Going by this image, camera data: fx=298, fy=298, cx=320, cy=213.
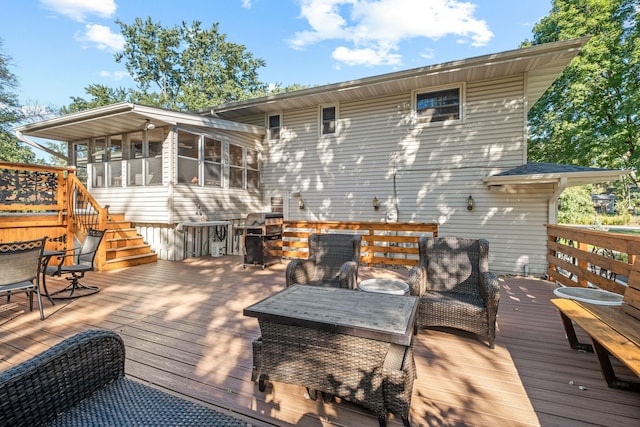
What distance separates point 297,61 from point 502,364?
929 inches

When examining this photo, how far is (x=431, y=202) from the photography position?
300 inches

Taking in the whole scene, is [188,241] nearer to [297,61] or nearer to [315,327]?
[315,327]

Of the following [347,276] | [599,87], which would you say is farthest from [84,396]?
[599,87]

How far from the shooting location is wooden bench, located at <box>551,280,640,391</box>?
1.87m

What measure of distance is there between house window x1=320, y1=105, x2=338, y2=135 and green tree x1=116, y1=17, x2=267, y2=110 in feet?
52.6

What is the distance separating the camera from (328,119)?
8.84 meters

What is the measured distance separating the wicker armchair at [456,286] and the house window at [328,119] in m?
5.91

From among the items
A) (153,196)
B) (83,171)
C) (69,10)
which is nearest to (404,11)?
(153,196)

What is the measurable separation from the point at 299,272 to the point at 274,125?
23.3ft

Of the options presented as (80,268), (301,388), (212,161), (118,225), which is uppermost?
(212,161)

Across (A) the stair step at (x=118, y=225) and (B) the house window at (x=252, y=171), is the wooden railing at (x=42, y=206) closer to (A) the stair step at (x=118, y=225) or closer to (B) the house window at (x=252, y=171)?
Answer: (A) the stair step at (x=118, y=225)

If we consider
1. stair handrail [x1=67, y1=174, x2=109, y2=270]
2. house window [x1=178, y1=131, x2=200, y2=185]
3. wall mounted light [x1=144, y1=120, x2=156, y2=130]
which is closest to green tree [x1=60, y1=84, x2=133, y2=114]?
wall mounted light [x1=144, y1=120, x2=156, y2=130]

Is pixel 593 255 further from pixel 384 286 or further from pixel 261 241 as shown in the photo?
pixel 261 241

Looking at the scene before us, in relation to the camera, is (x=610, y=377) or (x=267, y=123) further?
(x=267, y=123)
